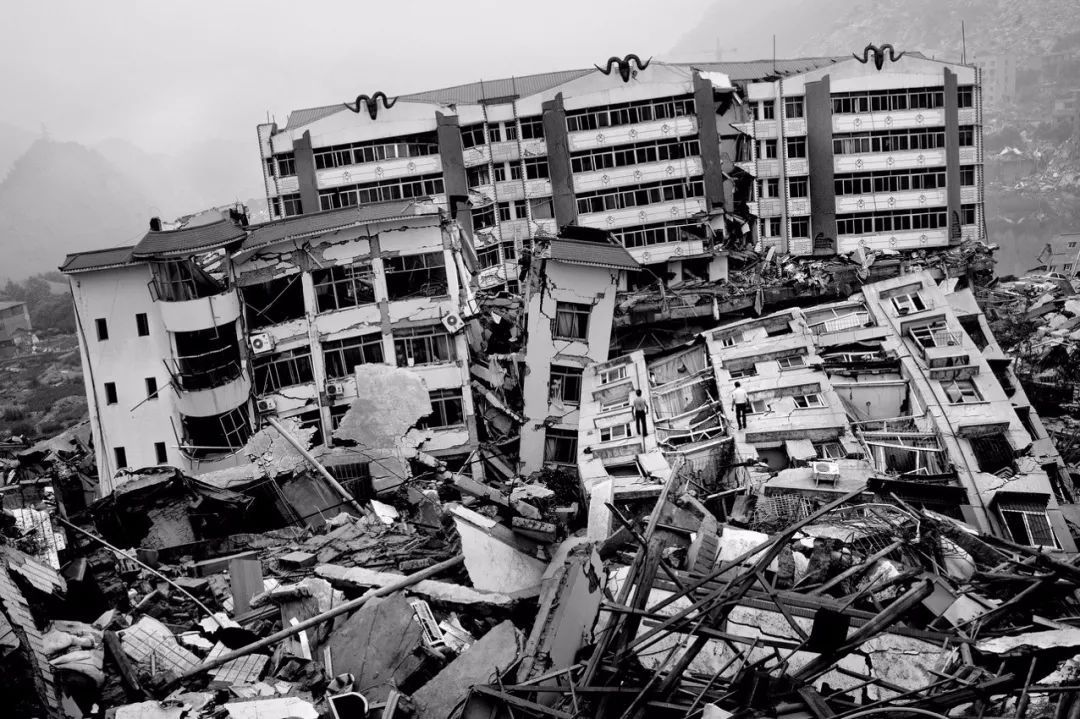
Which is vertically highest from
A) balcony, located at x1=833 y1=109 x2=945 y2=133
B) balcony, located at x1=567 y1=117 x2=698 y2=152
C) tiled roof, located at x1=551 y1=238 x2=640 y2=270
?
balcony, located at x1=567 y1=117 x2=698 y2=152

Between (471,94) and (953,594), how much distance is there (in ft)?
125

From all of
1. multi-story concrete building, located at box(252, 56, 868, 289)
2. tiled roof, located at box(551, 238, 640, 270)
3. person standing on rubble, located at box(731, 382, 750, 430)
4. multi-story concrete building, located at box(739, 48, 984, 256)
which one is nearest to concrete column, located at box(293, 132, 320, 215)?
multi-story concrete building, located at box(252, 56, 868, 289)

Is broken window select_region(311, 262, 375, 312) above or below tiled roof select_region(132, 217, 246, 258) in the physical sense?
below

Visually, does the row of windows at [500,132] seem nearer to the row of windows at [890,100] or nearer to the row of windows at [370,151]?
the row of windows at [370,151]

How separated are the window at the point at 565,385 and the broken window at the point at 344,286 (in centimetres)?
627

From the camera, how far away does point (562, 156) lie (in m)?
38.2

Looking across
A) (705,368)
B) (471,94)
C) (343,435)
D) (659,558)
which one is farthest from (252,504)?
(471,94)

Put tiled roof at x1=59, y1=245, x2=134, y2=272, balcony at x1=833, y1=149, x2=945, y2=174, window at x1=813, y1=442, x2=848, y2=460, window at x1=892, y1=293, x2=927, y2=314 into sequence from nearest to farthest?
1. window at x1=813, y1=442, x2=848, y2=460
2. window at x1=892, y1=293, x2=927, y2=314
3. tiled roof at x1=59, y1=245, x2=134, y2=272
4. balcony at x1=833, y1=149, x2=945, y2=174

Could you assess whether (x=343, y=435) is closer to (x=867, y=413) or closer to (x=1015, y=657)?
(x=867, y=413)

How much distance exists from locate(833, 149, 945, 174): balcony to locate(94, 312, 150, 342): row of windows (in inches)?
1257

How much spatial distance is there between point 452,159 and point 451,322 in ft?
52.2

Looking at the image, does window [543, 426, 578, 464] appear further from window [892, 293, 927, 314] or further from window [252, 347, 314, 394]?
window [892, 293, 927, 314]

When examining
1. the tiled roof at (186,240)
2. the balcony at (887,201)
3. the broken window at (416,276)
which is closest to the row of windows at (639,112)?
the balcony at (887,201)

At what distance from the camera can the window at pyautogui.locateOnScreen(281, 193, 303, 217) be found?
1521 inches
